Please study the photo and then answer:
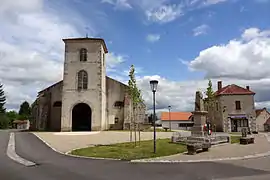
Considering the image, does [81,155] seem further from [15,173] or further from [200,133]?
[200,133]

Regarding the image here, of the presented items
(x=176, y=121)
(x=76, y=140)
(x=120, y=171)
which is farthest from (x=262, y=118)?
(x=120, y=171)

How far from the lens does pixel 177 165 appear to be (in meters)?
10.9

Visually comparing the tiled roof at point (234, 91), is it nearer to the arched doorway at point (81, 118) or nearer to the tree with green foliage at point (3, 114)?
the arched doorway at point (81, 118)

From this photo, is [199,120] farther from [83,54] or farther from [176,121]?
[176,121]

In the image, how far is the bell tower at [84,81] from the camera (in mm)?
37281

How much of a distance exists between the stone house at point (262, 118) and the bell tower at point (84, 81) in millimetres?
37845

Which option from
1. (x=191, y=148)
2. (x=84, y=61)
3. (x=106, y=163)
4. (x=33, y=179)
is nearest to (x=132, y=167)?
(x=106, y=163)

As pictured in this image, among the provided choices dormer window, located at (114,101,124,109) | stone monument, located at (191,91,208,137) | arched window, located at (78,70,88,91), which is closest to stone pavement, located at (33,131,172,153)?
stone monument, located at (191,91,208,137)

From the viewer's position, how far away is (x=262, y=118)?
204 ft

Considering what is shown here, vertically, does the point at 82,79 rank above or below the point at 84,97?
above

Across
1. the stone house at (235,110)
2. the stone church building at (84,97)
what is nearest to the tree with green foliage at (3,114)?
the stone church building at (84,97)

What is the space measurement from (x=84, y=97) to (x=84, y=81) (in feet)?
7.57

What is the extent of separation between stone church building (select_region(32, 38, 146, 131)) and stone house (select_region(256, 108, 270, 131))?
102ft

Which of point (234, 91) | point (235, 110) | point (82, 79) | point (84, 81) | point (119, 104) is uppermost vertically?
point (82, 79)
